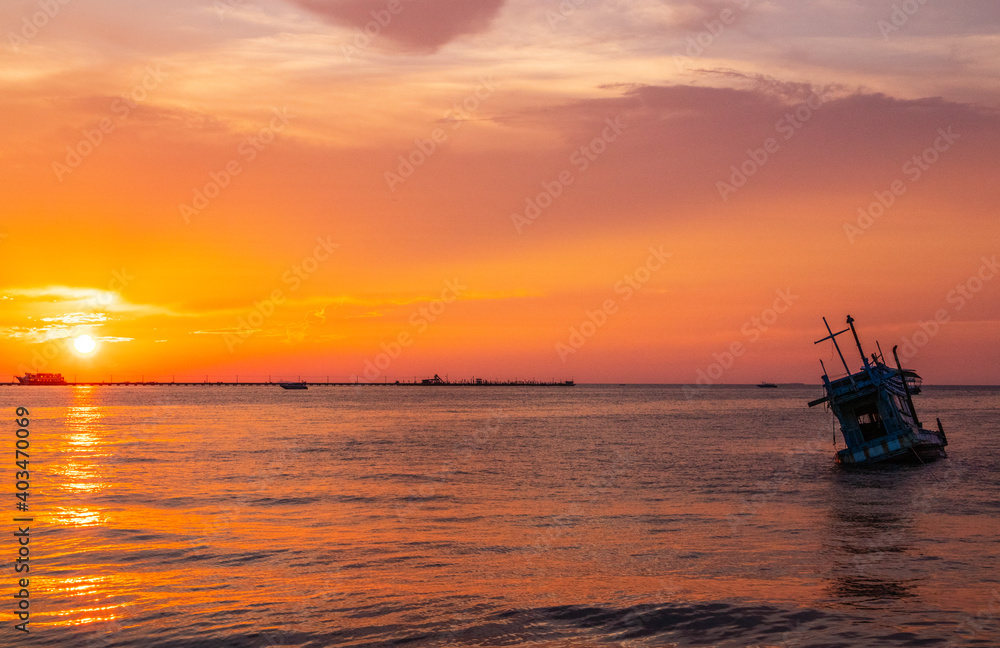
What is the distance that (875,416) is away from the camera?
4941cm

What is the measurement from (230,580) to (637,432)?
74.4 meters

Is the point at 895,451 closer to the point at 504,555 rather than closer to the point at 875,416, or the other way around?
the point at 875,416

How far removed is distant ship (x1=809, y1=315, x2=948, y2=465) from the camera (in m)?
47.2

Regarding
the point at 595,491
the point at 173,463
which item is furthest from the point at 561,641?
the point at 173,463

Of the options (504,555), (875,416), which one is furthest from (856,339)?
(504,555)

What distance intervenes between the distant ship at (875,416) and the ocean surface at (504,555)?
4.89 ft

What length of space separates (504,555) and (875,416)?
3590cm

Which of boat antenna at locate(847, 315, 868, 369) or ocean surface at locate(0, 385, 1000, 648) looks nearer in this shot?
ocean surface at locate(0, 385, 1000, 648)

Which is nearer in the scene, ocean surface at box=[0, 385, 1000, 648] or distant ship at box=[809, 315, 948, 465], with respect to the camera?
ocean surface at box=[0, 385, 1000, 648]

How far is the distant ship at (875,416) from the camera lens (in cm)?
4716

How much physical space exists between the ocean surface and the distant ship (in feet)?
4.89

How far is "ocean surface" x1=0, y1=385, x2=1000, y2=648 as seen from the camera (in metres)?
17.0

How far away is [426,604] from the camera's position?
18594 mm

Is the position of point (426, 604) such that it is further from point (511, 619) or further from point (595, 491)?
point (595, 491)
